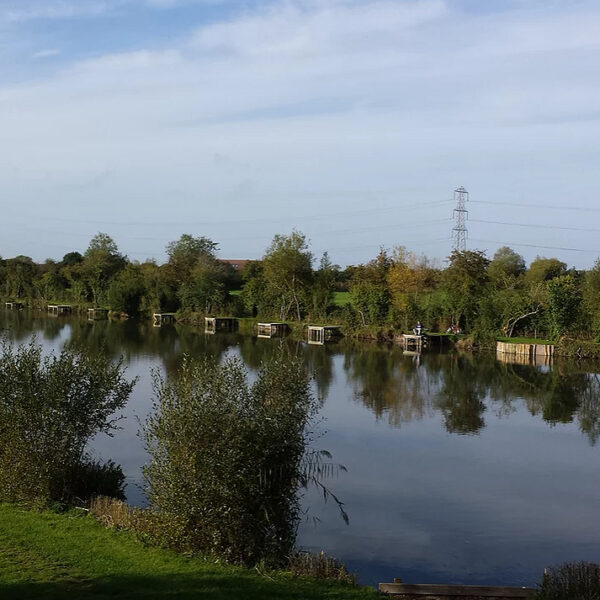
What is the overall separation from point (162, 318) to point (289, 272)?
13178 mm

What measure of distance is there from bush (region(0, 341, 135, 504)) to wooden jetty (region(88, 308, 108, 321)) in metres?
51.5

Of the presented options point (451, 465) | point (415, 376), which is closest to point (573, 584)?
point (451, 465)

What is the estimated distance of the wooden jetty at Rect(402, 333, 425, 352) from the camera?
42.0 meters

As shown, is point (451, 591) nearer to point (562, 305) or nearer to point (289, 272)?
point (562, 305)

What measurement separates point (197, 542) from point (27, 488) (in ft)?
12.5

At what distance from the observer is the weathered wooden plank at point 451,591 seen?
29.1ft

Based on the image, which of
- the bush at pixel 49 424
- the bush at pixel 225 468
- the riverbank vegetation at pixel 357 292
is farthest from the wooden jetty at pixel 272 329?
the bush at pixel 225 468

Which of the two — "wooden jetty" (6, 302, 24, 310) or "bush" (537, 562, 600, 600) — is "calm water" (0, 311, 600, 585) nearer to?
"bush" (537, 562, 600, 600)

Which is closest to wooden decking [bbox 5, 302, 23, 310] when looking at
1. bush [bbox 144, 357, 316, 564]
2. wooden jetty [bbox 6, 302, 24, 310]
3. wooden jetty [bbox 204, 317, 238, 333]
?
wooden jetty [bbox 6, 302, 24, 310]

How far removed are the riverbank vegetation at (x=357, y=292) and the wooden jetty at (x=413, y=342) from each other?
313cm

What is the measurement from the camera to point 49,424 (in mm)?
12555

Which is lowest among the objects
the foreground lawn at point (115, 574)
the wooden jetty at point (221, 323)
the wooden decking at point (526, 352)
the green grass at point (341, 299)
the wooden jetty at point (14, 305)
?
the foreground lawn at point (115, 574)

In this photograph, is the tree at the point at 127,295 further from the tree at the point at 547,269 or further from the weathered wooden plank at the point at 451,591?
the weathered wooden plank at the point at 451,591

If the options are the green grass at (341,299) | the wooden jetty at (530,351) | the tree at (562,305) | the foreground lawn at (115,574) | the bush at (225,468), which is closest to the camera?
the foreground lawn at (115,574)
